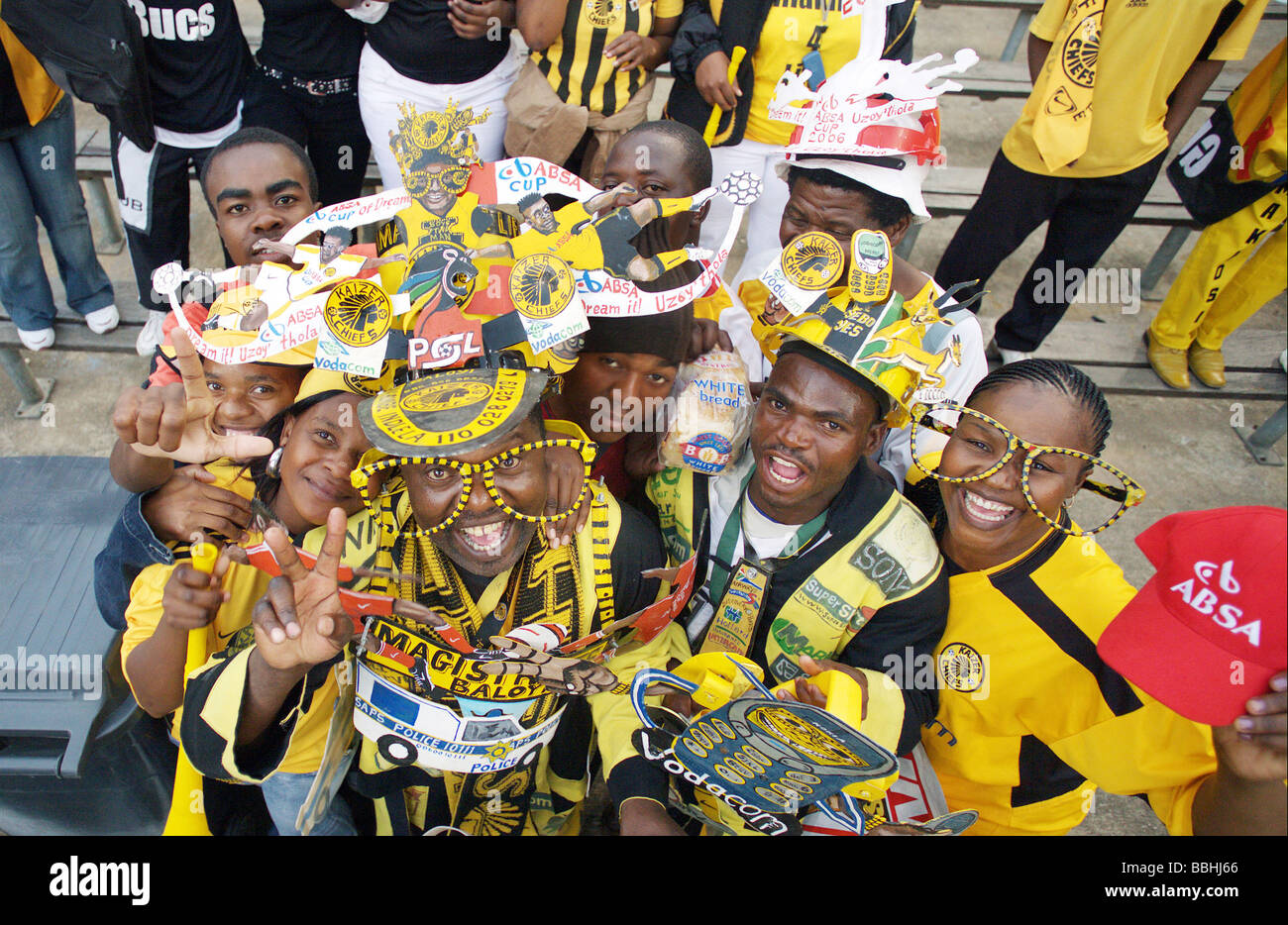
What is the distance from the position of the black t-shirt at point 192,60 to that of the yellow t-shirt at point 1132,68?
10.9 ft

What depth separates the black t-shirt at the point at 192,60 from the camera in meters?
3.14

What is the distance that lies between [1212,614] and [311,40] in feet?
11.9

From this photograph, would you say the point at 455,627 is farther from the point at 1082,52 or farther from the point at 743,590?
the point at 1082,52

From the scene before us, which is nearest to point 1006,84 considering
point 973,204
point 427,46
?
point 973,204

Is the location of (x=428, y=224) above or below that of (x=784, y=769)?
above

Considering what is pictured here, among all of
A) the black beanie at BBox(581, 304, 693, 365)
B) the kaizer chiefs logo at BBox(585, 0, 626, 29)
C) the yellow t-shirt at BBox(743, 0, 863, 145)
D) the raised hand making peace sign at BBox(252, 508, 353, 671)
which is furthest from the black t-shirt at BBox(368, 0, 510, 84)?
the raised hand making peace sign at BBox(252, 508, 353, 671)

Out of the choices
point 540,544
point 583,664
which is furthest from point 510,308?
point 583,664

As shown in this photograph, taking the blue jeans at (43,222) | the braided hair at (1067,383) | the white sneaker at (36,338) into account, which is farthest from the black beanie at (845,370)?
the white sneaker at (36,338)

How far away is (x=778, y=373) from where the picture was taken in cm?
206

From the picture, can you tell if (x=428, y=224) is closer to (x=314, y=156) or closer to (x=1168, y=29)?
(x=314, y=156)

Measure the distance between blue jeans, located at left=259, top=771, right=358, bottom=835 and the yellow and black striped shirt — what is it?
260cm

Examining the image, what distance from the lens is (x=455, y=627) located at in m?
1.83

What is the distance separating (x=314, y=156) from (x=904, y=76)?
2569 mm

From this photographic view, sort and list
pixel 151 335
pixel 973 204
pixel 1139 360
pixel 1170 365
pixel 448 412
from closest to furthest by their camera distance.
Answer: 1. pixel 448 412
2. pixel 151 335
3. pixel 1170 365
4. pixel 1139 360
5. pixel 973 204
